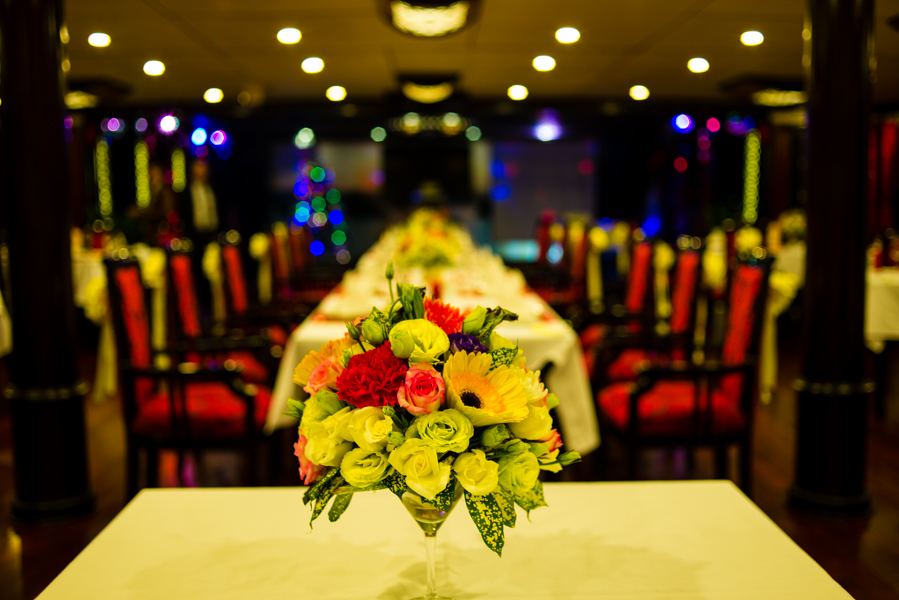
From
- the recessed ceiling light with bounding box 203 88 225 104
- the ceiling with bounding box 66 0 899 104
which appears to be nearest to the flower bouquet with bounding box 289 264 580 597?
the ceiling with bounding box 66 0 899 104

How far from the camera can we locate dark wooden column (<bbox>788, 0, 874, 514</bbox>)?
288 centimetres

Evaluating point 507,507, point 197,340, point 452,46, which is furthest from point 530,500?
point 452,46

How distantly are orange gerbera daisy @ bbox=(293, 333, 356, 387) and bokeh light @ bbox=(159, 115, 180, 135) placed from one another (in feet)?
34.2

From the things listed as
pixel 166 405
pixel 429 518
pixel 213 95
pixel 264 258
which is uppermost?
pixel 213 95

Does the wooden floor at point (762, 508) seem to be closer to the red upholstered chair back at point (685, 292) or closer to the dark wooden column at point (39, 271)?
the dark wooden column at point (39, 271)

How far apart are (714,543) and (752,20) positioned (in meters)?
5.33

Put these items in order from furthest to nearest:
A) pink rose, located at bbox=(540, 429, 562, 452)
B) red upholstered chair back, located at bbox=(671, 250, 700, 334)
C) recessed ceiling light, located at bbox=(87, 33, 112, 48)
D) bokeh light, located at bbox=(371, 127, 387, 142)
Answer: bokeh light, located at bbox=(371, 127, 387, 142) < recessed ceiling light, located at bbox=(87, 33, 112, 48) < red upholstered chair back, located at bbox=(671, 250, 700, 334) < pink rose, located at bbox=(540, 429, 562, 452)

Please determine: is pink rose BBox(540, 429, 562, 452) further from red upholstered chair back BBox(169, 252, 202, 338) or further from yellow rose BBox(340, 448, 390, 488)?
red upholstered chair back BBox(169, 252, 202, 338)

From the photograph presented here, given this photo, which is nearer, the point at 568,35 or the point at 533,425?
the point at 533,425

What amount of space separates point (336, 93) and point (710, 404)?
7361mm

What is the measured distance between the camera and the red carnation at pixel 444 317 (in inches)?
37.7

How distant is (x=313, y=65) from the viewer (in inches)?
292

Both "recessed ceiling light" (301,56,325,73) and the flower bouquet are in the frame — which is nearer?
the flower bouquet

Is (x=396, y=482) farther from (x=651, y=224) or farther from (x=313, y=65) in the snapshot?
(x=651, y=224)
